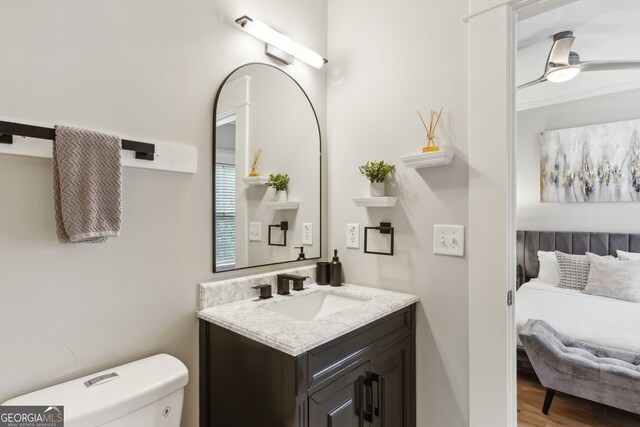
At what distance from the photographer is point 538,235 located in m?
3.38

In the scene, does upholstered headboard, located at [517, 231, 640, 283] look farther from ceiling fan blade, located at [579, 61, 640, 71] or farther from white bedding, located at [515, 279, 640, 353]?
ceiling fan blade, located at [579, 61, 640, 71]

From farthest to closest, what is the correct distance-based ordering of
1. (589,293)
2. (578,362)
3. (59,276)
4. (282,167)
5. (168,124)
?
(589,293) → (578,362) → (282,167) → (168,124) → (59,276)

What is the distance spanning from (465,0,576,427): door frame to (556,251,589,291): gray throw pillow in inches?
92.3

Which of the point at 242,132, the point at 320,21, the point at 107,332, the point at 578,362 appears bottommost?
the point at 578,362

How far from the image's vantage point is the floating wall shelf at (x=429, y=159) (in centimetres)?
125

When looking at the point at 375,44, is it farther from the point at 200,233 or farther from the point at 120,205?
the point at 120,205

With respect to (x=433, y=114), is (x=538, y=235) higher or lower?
lower

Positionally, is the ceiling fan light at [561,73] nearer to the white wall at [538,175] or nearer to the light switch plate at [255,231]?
the white wall at [538,175]

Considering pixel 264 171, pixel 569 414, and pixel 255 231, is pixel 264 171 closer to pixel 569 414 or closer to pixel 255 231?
pixel 255 231

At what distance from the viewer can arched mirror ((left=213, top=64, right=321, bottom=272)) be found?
4.31 ft

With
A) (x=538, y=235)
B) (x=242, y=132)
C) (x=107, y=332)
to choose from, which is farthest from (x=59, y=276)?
(x=538, y=235)

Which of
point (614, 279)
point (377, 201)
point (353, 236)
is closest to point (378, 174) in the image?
point (377, 201)

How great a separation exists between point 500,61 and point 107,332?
1669mm

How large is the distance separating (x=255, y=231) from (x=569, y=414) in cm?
219
